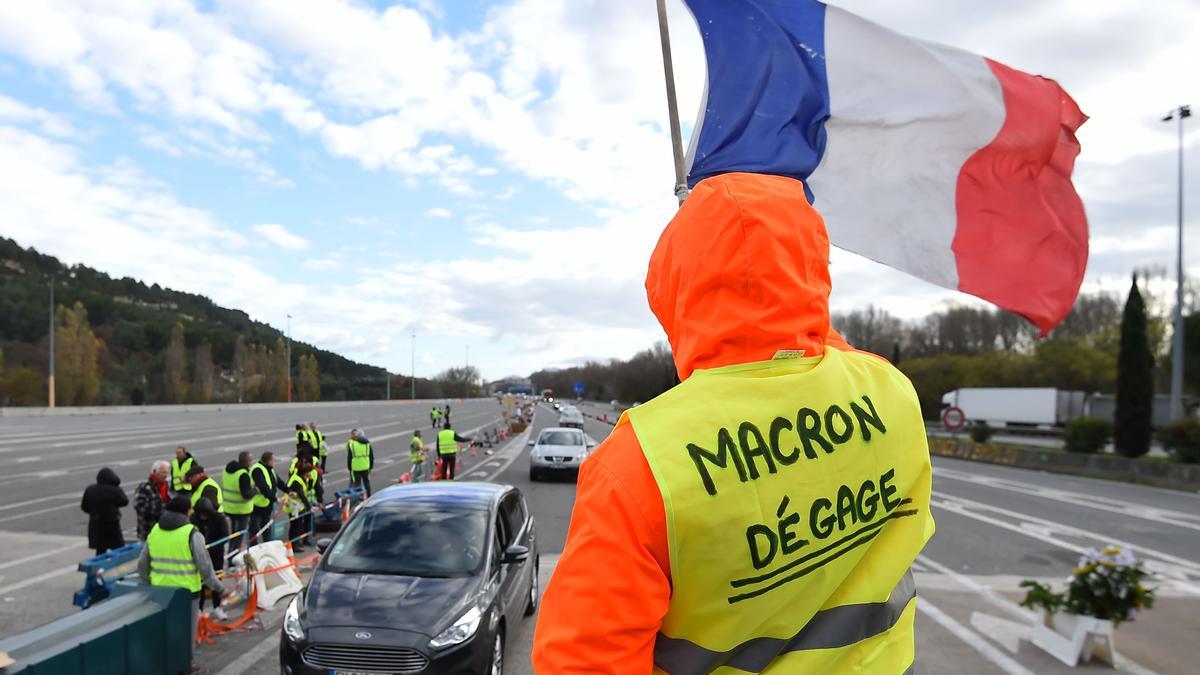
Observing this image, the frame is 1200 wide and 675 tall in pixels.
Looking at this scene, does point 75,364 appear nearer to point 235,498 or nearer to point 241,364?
point 241,364

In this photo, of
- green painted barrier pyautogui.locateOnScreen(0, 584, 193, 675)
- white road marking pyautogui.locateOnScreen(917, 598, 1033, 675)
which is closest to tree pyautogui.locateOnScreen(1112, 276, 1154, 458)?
white road marking pyautogui.locateOnScreen(917, 598, 1033, 675)

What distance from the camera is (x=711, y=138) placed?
9.49 ft

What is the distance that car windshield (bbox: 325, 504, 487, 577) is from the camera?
614cm

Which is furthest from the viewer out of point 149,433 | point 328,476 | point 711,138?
point 149,433

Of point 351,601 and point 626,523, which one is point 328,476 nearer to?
point 351,601

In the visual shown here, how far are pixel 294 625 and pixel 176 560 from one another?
1463 mm

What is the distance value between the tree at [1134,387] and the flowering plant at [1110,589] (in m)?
27.2

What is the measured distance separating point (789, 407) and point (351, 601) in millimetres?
5093

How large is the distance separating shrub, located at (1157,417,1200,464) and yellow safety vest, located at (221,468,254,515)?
28838 millimetres

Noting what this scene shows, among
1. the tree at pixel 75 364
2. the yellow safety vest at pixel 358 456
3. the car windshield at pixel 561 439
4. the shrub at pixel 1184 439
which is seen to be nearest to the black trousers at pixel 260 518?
the yellow safety vest at pixel 358 456

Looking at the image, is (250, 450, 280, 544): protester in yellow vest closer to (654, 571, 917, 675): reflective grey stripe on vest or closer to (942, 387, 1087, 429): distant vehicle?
(654, 571, 917, 675): reflective grey stripe on vest

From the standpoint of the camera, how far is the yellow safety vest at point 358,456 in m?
14.9

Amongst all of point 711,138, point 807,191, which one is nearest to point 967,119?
point 807,191

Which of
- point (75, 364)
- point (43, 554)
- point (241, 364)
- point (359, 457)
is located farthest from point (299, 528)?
point (241, 364)
